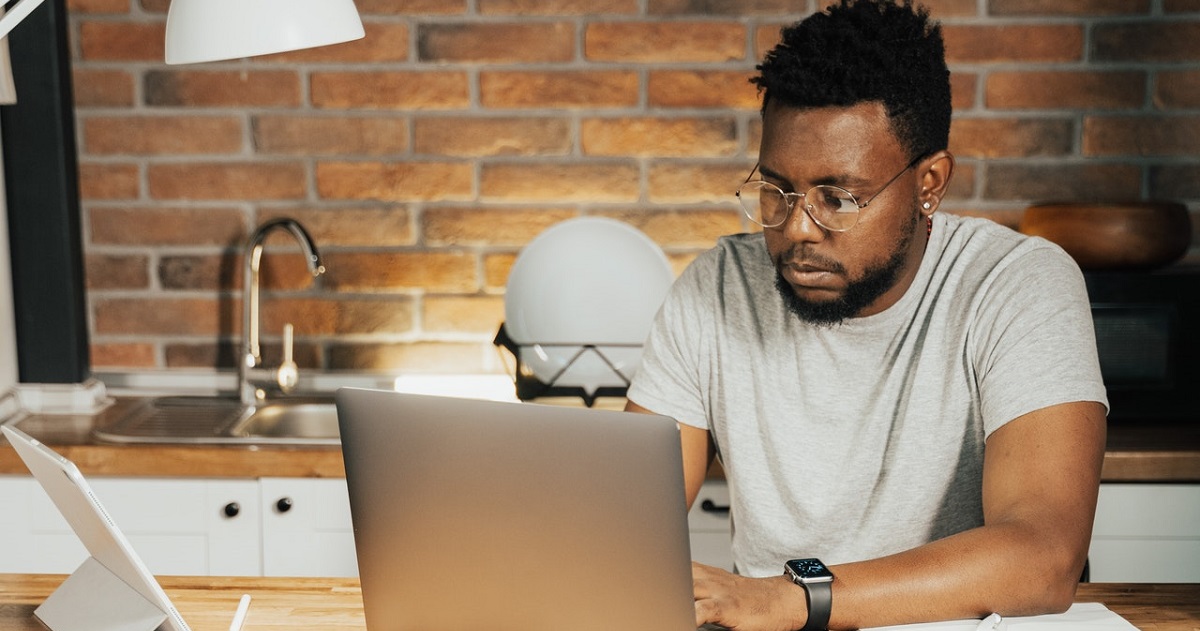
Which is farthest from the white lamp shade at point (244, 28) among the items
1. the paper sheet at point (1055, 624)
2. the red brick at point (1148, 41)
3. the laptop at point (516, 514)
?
the red brick at point (1148, 41)

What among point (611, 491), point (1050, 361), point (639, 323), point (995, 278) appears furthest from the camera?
point (639, 323)

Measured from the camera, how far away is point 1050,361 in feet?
4.19

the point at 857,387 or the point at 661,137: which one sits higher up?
the point at 661,137

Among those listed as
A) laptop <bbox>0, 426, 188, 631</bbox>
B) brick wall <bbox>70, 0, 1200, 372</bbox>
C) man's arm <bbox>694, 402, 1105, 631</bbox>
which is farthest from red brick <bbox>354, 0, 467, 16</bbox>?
man's arm <bbox>694, 402, 1105, 631</bbox>

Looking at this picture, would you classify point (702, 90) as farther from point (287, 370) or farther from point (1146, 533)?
point (1146, 533)

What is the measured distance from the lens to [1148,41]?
2246 mm

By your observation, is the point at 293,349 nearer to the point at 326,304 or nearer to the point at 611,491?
the point at 326,304

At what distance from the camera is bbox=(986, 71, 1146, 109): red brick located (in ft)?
7.41

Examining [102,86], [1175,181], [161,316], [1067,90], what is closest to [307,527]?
[161,316]

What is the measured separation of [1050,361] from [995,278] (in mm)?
159

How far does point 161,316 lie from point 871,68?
167 cm

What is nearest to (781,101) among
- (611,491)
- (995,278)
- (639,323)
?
(995,278)

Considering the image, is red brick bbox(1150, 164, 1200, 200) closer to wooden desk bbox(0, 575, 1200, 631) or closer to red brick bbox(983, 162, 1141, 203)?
red brick bbox(983, 162, 1141, 203)

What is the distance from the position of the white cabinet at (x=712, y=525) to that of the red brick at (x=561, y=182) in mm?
685
